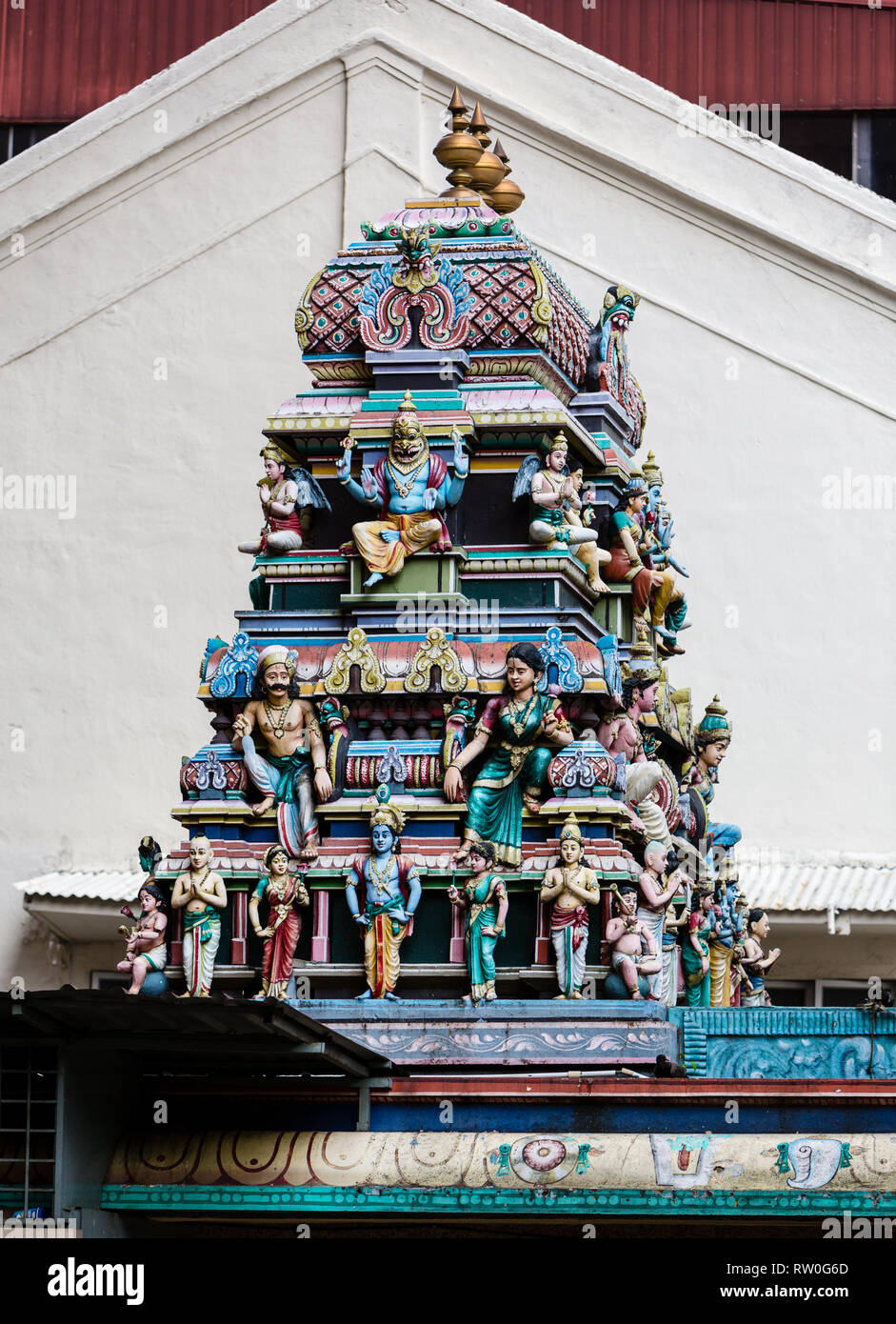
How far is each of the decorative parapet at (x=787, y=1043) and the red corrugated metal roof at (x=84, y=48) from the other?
79.0ft

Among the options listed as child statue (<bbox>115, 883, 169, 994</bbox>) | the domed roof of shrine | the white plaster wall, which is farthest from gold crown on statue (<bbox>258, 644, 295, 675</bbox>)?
the white plaster wall

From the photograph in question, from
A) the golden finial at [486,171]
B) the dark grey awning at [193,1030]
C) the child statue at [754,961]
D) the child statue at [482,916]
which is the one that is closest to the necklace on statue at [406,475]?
the child statue at [482,916]

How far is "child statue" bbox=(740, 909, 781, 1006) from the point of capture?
2827 centimetres

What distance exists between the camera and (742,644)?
1436 inches

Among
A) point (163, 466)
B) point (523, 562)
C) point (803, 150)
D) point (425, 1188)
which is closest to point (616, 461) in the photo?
point (523, 562)

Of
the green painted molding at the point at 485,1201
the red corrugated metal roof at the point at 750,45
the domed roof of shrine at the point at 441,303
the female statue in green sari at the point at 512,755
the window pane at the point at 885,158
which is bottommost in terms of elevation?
the green painted molding at the point at 485,1201

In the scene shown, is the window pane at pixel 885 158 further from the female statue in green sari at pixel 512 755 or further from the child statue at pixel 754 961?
the female statue in green sari at pixel 512 755

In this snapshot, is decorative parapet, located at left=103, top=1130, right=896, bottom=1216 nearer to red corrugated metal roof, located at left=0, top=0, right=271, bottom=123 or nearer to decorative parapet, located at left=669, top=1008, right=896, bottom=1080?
decorative parapet, located at left=669, top=1008, right=896, bottom=1080

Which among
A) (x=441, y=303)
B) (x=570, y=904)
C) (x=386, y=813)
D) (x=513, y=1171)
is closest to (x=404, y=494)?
(x=441, y=303)

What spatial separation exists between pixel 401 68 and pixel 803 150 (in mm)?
7832

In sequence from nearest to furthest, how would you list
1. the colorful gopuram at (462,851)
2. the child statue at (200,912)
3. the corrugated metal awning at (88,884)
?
the colorful gopuram at (462,851) → the child statue at (200,912) → the corrugated metal awning at (88,884)

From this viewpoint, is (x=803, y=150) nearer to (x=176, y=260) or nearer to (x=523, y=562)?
(x=176, y=260)

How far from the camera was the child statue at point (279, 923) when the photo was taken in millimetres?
23844
